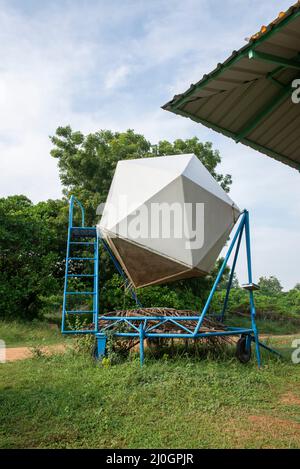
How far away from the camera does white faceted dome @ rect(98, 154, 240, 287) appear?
847 centimetres

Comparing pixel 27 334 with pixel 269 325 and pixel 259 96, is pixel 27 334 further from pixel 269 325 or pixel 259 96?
pixel 269 325

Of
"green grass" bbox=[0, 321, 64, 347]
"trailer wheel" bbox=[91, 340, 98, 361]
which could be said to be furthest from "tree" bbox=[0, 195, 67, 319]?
"trailer wheel" bbox=[91, 340, 98, 361]

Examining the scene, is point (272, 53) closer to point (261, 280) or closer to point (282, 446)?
point (282, 446)

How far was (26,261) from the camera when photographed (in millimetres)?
18812

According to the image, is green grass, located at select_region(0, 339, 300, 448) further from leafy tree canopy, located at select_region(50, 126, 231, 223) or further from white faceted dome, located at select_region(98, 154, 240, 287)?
leafy tree canopy, located at select_region(50, 126, 231, 223)

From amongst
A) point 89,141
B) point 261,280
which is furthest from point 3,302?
point 261,280

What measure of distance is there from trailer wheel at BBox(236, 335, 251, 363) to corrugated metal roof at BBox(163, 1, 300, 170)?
3.79m

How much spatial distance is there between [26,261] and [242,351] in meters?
12.4

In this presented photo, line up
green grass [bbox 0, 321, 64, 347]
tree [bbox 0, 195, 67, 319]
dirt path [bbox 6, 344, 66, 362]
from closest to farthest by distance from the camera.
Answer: dirt path [bbox 6, 344, 66, 362], green grass [bbox 0, 321, 64, 347], tree [bbox 0, 195, 67, 319]

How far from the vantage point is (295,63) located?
6.00 metres

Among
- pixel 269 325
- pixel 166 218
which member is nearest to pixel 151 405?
pixel 166 218

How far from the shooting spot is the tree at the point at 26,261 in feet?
58.6

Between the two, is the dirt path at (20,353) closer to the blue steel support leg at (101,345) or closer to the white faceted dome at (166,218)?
the blue steel support leg at (101,345)

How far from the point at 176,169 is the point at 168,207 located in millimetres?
904
